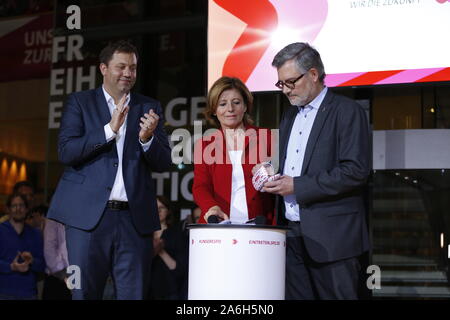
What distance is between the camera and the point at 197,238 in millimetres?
2918

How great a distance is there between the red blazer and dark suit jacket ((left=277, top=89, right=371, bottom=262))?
330mm

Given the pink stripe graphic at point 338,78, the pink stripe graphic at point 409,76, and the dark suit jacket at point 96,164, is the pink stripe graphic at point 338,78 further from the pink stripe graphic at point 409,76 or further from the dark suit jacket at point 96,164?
the dark suit jacket at point 96,164

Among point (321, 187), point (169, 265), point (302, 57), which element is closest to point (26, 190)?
point (169, 265)

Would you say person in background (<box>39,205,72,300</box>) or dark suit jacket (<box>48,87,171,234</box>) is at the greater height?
dark suit jacket (<box>48,87,171,234</box>)

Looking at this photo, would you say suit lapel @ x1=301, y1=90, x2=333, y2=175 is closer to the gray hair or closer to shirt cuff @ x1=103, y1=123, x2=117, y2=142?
the gray hair

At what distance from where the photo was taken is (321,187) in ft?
10.2

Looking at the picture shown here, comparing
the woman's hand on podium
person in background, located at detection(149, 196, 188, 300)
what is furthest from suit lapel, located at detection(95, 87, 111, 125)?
person in background, located at detection(149, 196, 188, 300)

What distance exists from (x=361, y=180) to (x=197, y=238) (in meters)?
0.79

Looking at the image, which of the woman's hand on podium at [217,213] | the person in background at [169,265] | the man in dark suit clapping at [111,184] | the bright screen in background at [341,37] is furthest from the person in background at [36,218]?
the woman's hand on podium at [217,213]

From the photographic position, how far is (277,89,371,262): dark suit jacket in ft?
10.3

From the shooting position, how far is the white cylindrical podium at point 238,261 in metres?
2.84

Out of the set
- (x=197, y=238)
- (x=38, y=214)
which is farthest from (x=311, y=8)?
(x=38, y=214)

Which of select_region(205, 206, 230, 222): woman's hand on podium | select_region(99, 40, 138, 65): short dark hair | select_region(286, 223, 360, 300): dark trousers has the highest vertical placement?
select_region(99, 40, 138, 65): short dark hair
